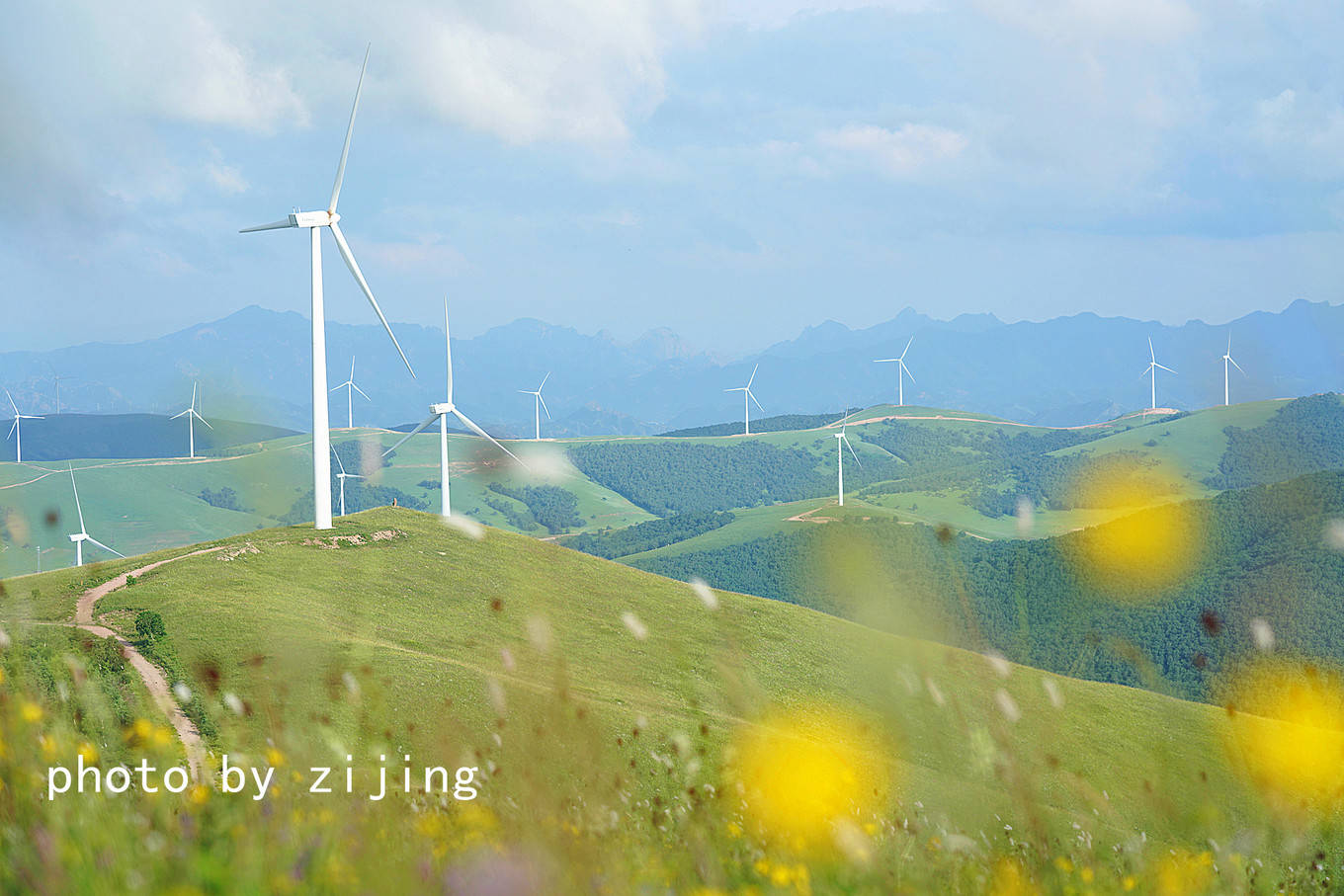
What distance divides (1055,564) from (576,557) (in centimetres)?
10417

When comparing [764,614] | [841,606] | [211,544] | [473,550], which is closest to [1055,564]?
[841,606]

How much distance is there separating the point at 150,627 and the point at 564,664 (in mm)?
12125

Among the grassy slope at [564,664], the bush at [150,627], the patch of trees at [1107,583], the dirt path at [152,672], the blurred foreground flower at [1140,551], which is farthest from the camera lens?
the blurred foreground flower at [1140,551]

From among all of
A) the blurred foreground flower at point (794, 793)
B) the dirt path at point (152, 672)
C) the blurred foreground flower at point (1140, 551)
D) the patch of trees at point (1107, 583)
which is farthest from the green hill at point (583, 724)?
the blurred foreground flower at point (1140, 551)

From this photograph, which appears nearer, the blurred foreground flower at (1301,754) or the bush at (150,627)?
the blurred foreground flower at (1301,754)

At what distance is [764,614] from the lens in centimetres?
5378

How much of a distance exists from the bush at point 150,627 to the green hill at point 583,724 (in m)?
0.57

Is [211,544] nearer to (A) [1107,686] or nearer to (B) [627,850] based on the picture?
(B) [627,850]

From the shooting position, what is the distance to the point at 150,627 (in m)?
27.0

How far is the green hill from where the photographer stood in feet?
20.0

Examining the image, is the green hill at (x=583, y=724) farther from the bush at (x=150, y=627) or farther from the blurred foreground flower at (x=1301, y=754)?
the bush at (x=150, y=627)

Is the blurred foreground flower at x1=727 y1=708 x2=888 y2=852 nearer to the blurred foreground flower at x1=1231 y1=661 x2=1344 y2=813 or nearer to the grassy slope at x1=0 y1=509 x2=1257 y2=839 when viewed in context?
the blurred foreground flower at x1=1231 y1=661 x2=1344 y2=813

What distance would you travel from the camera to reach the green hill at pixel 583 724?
20.0ft

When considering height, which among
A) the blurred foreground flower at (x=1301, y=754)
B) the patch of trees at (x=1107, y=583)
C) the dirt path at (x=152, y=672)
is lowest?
the patch of trees at (x=1107, y=583)
